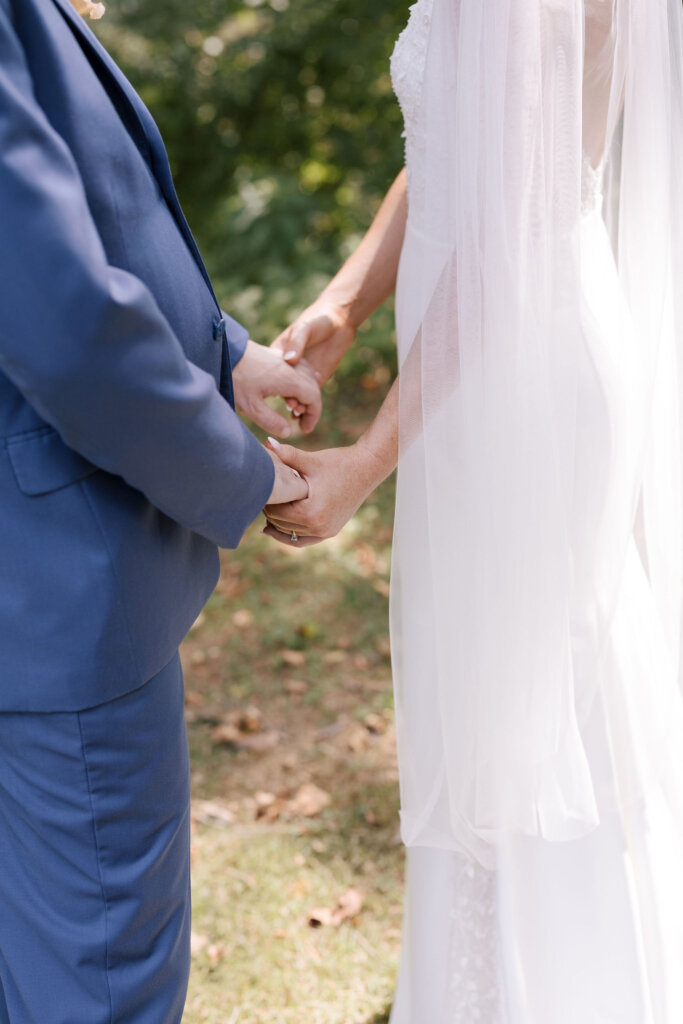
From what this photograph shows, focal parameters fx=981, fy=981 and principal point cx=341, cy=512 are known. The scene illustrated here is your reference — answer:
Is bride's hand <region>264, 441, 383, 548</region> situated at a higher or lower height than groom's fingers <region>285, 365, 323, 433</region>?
higher

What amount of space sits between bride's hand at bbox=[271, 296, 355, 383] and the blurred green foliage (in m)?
3.37

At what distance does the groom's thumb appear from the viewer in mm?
1758

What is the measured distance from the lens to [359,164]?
6.73m

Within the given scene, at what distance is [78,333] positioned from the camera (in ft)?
3.82

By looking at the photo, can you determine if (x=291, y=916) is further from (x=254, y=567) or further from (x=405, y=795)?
(x=254, y=567)

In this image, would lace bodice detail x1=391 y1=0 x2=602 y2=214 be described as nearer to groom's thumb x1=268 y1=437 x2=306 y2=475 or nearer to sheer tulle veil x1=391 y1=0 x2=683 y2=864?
sheer tulle veil x1=391 y1=0 x2=683 y2=864

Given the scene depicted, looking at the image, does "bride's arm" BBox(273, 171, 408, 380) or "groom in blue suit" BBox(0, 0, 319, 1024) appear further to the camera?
"bride's arm" BBox(273, 171, 408, 380)

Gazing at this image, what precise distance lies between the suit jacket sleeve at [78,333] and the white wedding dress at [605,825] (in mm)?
680

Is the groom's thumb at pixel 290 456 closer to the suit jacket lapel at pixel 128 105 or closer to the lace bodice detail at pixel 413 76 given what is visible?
the suit jacket lapel at pixel 128 105

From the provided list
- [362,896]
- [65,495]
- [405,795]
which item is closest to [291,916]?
[362,896]

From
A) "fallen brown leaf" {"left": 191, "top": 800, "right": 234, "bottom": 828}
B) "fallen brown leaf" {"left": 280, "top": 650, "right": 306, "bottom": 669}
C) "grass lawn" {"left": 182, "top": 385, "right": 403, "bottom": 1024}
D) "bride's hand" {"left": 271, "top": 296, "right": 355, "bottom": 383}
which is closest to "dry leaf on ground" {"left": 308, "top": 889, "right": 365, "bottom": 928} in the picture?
"grass lawn" {"left": 182, "top": 385, "right": 403, "bottom": 1024}

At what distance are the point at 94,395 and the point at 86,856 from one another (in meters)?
0.72

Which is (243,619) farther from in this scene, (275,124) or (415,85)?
(275,124)

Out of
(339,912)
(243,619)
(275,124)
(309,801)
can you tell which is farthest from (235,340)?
(275,124)
